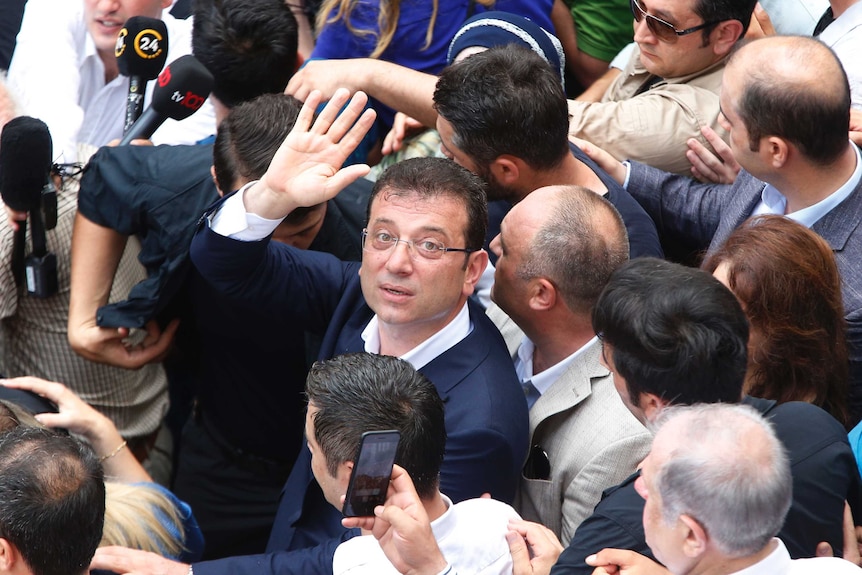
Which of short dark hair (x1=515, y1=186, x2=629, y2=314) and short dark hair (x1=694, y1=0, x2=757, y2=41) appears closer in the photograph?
short dark hair (x1=515, y1=186, x2=629, y2=314)

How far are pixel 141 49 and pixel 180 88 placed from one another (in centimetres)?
30

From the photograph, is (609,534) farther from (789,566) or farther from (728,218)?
(728,218)

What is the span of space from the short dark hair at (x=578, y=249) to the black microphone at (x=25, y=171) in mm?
1388

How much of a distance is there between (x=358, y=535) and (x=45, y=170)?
145 cm

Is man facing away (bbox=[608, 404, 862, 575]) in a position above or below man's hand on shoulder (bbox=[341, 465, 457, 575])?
above

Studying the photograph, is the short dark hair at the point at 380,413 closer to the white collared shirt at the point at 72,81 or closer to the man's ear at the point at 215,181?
the man's ear at the point at 215,181

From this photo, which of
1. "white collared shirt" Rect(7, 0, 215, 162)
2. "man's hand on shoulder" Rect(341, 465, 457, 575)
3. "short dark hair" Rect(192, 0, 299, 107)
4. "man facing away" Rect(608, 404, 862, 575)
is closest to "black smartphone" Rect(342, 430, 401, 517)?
"man's hand on shoulder" Rect(341, 465, 457, 575)

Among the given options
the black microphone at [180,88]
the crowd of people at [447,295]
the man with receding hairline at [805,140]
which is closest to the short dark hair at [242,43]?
the crowd of people at [447,295]

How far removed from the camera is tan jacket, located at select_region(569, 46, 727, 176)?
11.7ft

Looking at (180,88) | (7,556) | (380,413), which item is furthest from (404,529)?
(180,88)

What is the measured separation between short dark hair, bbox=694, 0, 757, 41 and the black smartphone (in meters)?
2.01

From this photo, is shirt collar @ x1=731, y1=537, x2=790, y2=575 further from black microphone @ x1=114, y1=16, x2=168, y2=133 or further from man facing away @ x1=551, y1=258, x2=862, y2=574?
black microphone @ x1=114, y1=16, x2=168, y2=133

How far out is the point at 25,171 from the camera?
310 cm

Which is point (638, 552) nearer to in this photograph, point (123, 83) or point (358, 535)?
point (358, 535)
